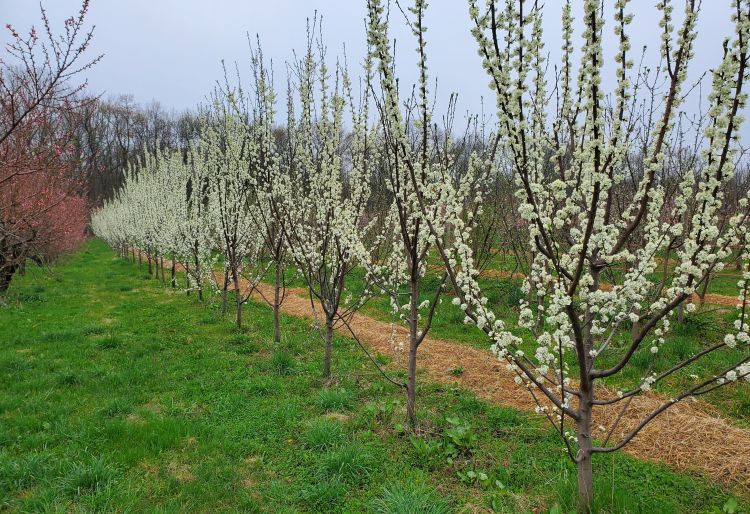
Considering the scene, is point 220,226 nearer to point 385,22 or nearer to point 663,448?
point 385,22

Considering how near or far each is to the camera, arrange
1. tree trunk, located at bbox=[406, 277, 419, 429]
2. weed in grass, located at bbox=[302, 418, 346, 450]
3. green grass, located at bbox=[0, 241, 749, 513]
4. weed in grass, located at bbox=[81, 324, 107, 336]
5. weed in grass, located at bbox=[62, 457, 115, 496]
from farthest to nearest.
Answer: weed in grass, located at bbox=[81, 324, 107, 336] → tree trunk, located at bbox=[406, 277, 419, 429] → weed in grass, located at bbox=[302, 418, 346, 450] → weed in grass, located at bbox=[62, 457, 115, 496] → green grass, located at bbox=[0, 241, 749, 513]

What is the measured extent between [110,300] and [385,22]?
42.4 ft

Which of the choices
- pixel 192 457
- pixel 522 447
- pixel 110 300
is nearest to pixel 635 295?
pixel 522 447

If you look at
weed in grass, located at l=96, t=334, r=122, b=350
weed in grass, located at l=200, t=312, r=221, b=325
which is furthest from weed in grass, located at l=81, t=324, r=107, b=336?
weed in grass, located at l=200, t=312, r=221, b=325

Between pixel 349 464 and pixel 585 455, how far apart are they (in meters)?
2.04

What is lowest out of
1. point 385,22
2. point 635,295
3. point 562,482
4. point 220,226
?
point 562,482

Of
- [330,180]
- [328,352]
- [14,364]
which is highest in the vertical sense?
[330,180]

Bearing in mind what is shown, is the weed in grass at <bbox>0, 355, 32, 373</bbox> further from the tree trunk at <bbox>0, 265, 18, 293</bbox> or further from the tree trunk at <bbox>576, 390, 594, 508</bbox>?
the tree trunk at <bbox>0, 265, 18, 293</bbox>

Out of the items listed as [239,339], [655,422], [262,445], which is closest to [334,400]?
[262,445]

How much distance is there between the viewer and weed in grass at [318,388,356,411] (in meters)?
5.39

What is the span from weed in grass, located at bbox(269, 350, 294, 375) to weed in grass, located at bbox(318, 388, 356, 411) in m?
1.30

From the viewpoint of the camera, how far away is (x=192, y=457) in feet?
14.0

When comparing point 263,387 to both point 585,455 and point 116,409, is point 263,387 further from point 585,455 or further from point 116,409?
point 585,455

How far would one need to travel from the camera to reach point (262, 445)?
4.50m
